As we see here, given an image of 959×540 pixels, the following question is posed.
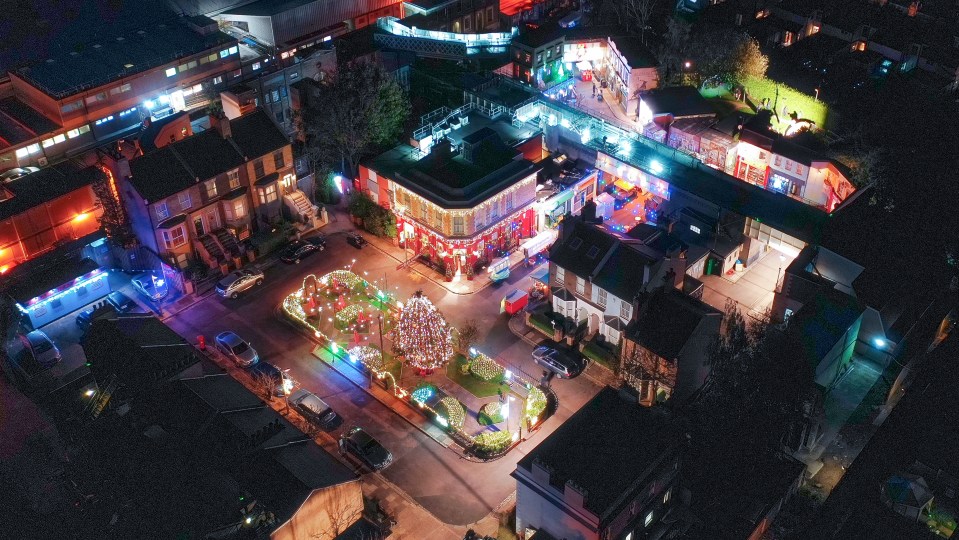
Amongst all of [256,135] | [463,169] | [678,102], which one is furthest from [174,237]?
[678,102]

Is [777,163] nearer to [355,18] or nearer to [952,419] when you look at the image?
[952,419]

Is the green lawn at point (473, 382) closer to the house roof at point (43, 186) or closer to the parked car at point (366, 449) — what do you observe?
the parked car at point (366, 449)

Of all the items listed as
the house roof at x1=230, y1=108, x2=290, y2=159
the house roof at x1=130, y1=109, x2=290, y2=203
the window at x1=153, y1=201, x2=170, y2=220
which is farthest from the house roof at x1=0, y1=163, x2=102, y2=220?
the house roof at x1=230, y1=108, x2=290, y2=159

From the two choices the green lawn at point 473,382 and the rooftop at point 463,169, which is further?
the rooftop at point 463,169

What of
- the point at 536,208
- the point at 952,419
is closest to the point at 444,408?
the point at 536,208

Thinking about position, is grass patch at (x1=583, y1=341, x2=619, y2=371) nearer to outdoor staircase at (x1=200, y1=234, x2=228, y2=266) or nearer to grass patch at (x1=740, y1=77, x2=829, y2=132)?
outdoor staircase at (x1=200, y1=234, x2=228, y2=266)

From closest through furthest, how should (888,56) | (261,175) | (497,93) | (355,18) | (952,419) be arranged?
(952,419) < (261,175) < (497,93) < (888,56) < (355,18)

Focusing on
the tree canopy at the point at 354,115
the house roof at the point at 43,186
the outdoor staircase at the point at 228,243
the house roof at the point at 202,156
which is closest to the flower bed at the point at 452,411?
the outdoor staircase at the point at 228,243
